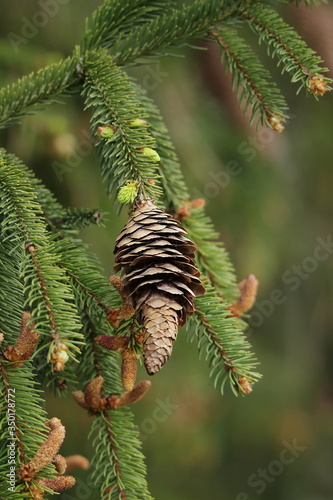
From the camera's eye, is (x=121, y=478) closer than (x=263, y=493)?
Yes

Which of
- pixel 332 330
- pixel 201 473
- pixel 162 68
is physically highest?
pixel 162 68

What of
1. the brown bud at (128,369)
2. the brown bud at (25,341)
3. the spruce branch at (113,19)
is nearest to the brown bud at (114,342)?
the brown bud at (128,369)

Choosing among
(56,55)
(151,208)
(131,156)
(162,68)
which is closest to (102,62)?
(131,156)

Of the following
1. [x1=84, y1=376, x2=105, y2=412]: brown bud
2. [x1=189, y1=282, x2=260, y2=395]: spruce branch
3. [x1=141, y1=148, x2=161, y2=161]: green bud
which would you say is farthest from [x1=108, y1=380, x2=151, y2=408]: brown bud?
[x1=141, y1=148, x2=161, y2=161]: green bud

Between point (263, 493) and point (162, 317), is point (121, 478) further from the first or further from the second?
point (263, 493)

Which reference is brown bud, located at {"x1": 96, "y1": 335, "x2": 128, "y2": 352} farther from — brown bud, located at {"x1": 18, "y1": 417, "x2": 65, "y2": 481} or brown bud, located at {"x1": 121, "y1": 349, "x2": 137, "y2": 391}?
brown bud, located at {"x1": 18, "y1": 417, "x2": 65, "y2": 481}

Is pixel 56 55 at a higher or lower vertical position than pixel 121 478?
higher
